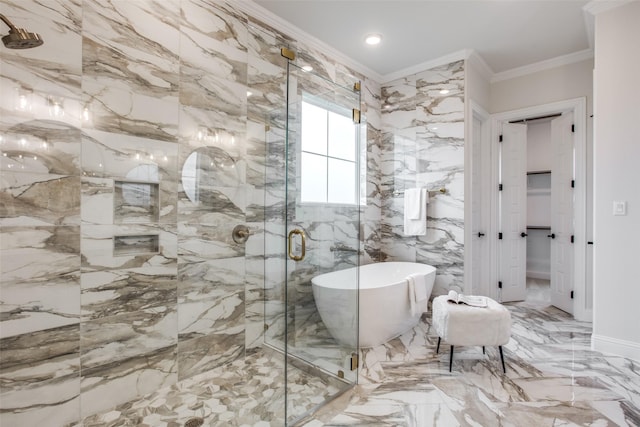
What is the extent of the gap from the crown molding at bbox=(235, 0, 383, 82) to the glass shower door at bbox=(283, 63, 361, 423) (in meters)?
0.91

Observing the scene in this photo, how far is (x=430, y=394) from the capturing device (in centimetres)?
197

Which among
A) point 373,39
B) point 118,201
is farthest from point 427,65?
point 118,201

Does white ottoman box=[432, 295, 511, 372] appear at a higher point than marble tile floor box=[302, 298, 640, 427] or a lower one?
higher

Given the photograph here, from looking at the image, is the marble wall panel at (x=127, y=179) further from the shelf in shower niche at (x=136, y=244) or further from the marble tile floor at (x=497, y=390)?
the marble tile floor at (x=497, y=390)

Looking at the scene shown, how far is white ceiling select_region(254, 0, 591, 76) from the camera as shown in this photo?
8.40 feet

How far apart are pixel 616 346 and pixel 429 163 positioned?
219 cm

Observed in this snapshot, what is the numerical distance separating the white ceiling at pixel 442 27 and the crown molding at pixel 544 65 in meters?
0.06

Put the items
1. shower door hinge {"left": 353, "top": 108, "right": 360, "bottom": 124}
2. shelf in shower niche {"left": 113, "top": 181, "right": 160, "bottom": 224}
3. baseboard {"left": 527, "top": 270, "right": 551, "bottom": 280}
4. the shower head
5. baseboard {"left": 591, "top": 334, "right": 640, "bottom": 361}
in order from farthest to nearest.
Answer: baseboard {"left": 527, "top": 270, "right": 551, "bottom": 280}
baseboard {"left": 591, "top": 334, "right": 640, "bottom": 361}
shower door hinge {"left": 353, "top": 108, "right": 360, "bottom": 124}
shelf in shower niche {"left": 113, "top": 181, "right": 160, "bottom": 224}
the shower head

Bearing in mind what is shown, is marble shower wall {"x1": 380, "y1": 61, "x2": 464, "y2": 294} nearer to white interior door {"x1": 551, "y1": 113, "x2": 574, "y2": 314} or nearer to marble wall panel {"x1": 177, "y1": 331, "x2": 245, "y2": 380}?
white interior door {"x1": 551, "y1": 113, "x2": 574, "y2": 314}

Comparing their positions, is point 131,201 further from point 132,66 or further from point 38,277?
point 132,66

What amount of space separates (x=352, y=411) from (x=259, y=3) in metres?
2.90

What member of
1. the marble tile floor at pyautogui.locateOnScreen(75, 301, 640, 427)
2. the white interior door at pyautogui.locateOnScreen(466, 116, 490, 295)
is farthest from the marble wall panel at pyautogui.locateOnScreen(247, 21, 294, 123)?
the white interior door at pyautogui.locateOnScreen(466, 116, 490, 295)

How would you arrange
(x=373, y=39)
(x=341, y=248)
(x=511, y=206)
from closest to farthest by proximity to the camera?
A: (x=341, y=248)
(x=373, y=39)
(x=511, y=206)

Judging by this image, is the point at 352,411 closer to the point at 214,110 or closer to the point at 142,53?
the point at 214,110
